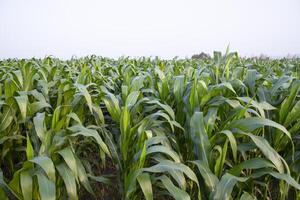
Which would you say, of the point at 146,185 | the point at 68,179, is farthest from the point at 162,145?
the point at 68,179

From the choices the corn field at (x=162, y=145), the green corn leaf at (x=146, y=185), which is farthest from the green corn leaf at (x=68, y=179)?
the green corn leaf at (x=146, y=185)

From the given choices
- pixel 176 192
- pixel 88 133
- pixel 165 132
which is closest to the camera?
pixel 176 192

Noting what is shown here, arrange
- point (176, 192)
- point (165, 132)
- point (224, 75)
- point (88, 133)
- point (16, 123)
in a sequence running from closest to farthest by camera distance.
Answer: point (176, 192) → point (88, 133) → point (165, 132) → point (16, 123) → point (224, 75)

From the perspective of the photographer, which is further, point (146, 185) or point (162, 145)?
point (162, 145)

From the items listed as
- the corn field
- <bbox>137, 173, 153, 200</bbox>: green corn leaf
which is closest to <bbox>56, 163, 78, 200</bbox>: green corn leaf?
the corn field

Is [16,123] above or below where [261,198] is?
above

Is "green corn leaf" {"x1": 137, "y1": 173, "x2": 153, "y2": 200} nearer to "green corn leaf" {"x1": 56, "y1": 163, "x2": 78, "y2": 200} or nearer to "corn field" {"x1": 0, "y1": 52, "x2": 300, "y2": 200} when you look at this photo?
"corn field" {"x1": 0, "y1": 52, "x2": 300, "y2": 200}

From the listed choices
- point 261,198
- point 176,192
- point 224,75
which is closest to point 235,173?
point 176,192

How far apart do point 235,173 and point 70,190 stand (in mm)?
765

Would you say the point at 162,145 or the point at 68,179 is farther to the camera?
the point at 162,145

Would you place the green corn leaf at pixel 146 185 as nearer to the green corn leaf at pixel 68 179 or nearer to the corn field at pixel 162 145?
the corn field at pixel 162 145

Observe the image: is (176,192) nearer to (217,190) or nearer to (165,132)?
(217,190)

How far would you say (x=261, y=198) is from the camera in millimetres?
1795

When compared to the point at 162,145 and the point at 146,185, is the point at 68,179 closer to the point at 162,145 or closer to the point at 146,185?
the point at 146,185
